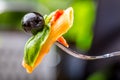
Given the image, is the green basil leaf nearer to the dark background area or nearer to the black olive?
the black olive

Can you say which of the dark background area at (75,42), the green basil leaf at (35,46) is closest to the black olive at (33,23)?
the green basil leaf at (35,46)

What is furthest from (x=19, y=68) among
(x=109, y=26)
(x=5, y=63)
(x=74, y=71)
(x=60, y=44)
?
(x=60, y=44)

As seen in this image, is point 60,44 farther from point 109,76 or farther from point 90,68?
point 90,68

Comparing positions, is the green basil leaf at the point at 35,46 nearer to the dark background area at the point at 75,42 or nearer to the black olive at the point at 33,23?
the black olive at the point at 33,23

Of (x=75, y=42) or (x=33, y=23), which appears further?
(x=75, y=42)

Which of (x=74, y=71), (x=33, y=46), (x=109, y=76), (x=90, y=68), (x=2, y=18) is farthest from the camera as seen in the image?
(x=2, y=18)

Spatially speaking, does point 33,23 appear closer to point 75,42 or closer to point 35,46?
point 35,46

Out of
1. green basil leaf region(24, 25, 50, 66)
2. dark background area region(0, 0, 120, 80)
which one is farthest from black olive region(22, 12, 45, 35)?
dark background area region(0, 0, 120, 80)

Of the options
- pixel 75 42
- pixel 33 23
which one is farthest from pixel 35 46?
pixel 75 42

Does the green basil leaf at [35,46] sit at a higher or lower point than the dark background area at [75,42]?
higher
